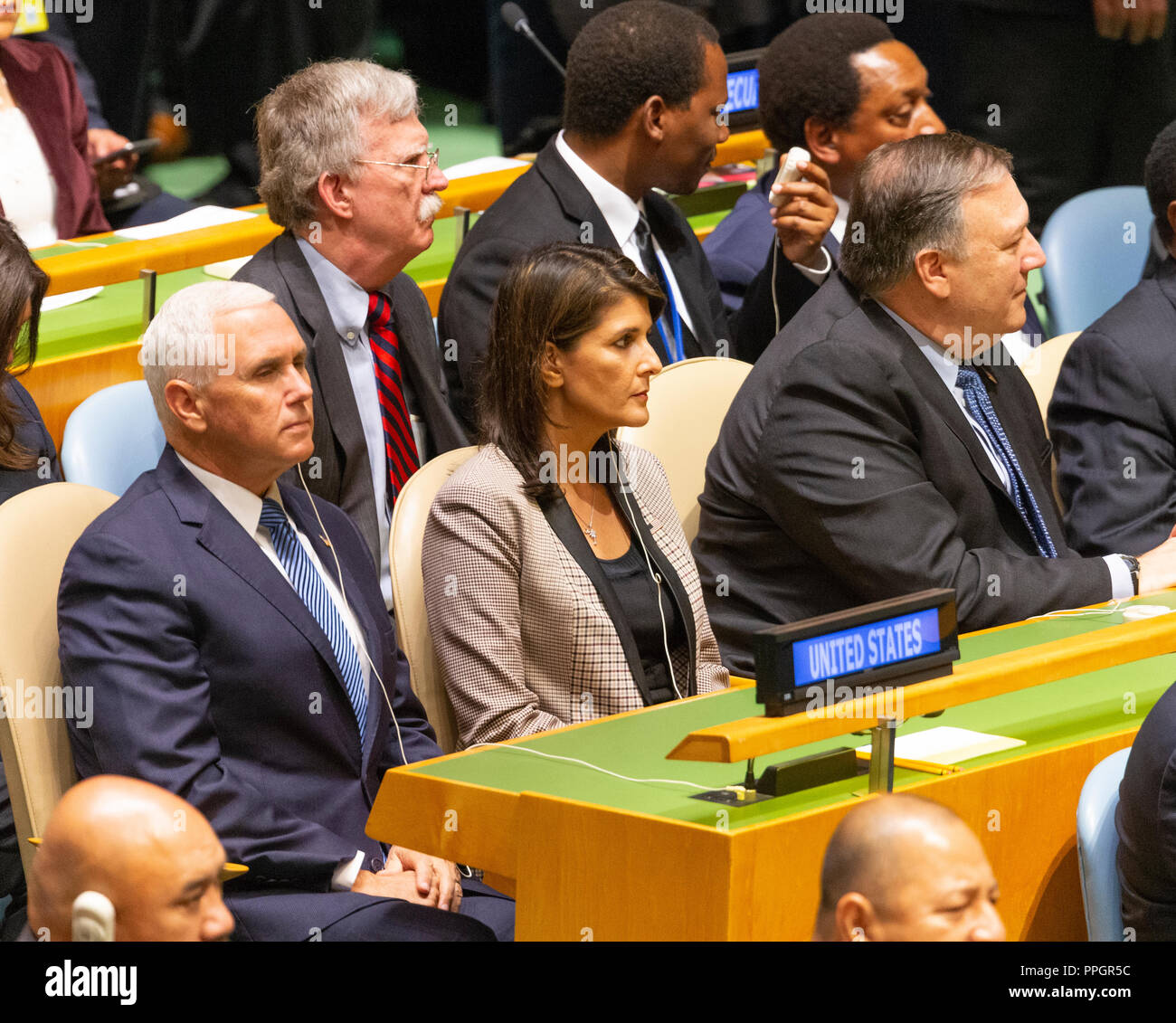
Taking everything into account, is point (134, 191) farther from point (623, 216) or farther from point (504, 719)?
point (504, 719)

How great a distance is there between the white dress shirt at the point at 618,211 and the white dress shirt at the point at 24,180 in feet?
4.01

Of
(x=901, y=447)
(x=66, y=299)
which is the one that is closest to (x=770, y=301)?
(x=901, y=447)

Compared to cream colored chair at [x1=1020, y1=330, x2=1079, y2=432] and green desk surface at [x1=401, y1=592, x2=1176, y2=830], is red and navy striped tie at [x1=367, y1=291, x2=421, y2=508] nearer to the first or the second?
green desk surface at [x1=401, y1=592, x2=1176, y2=830]

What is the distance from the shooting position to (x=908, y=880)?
155 centimetres

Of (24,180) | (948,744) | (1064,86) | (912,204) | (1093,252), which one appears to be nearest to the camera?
(948,744)

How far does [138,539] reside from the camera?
7.25 ft

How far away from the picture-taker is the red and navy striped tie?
3.09 m

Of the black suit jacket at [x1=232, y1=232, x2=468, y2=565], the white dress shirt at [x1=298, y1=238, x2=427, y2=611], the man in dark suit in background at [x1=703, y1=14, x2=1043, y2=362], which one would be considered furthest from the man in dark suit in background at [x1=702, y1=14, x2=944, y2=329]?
the white dress shirt at [x1=298, y1=238, x2=427, y2=611]

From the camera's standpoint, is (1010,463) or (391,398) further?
(391,398)

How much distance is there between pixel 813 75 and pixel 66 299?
175 cm

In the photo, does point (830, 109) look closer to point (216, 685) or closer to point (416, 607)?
point (416, 607)

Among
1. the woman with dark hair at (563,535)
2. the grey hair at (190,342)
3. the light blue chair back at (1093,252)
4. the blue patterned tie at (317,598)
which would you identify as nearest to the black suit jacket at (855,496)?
the woman with dark hair at (563,535)
